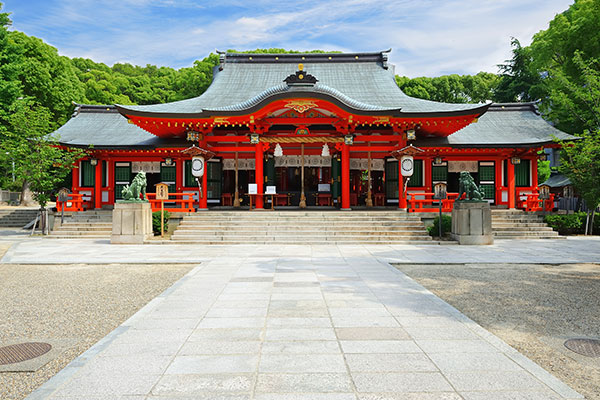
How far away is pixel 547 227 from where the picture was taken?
15.2 metres

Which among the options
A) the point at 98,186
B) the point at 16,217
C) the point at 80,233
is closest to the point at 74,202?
the point at 98,186

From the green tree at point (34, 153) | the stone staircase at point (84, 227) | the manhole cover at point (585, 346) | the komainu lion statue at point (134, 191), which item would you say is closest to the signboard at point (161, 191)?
the komainu lion statue at point (134, 191)

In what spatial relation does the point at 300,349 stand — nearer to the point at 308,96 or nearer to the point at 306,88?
the point at 308,96

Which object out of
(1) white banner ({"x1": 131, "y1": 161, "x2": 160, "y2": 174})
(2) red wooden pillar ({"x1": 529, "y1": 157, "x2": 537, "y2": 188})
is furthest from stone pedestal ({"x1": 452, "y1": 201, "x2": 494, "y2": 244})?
(1) white banner ({"x1": 131, "y1": 161, "x2": 160, "y2": 174})

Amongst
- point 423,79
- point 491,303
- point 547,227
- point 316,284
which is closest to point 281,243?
point 316,284

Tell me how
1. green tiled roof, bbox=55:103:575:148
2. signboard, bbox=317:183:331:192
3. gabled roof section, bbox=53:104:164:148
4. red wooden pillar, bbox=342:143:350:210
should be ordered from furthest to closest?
signboard, bbox=317:183:331:192, gabled roof section, bbox=53:104:164:148, green tiled roof, bbox=55:103:575:148, red wooden pillar, bbox=342:143:350:210

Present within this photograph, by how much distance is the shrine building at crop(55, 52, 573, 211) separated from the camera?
15.7 m

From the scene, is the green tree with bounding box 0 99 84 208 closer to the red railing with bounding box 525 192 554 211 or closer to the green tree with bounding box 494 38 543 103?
the red railing with bounding box 525 192 554 211

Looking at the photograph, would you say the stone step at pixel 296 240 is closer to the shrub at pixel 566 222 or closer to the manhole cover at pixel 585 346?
the shrub at pixel 566 222

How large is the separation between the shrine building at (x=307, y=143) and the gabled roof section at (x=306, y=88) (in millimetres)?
83

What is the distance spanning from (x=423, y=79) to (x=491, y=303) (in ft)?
121

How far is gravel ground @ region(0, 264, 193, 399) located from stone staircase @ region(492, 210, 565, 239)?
12.4 metres

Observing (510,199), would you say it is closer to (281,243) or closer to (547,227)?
(547,227)

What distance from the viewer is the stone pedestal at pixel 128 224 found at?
1284 cm
